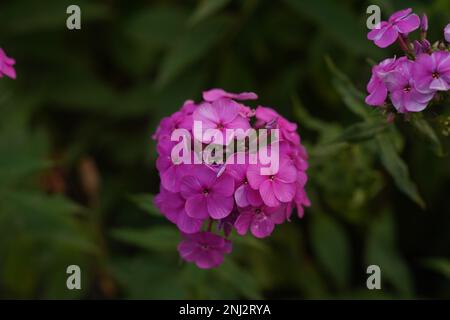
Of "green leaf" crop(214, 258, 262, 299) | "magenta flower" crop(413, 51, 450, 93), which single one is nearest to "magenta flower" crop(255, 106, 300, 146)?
"magenta flower" crop(413, 51, 450, 93)

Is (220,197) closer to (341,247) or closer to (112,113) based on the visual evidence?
(341,247)

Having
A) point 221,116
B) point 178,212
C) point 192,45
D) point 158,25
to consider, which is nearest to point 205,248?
point 178,212

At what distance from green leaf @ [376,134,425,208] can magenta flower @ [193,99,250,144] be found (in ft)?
1.94

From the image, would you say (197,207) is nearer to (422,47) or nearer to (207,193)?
(207,193)

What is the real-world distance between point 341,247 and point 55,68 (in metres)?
2.02

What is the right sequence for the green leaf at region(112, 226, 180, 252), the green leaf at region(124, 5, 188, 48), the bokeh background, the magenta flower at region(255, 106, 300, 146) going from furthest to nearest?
1. the green leaf at region(124, 5, 188, 48)
2. the bokeh background
3. the green leaf at region(112, 226, 180, 252)
4. the magenta flower at region(255, 106, 300, 146)

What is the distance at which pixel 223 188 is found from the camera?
2162 millimetres

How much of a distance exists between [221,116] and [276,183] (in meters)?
0.28

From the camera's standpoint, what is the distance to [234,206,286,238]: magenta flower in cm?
221

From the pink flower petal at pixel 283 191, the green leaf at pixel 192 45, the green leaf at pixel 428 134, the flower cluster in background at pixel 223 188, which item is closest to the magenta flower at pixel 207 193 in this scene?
the flower cluster in background at pixel 223 188

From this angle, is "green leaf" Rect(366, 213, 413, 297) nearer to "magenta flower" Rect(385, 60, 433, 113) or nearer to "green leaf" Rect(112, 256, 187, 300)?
"green leaf" Rect(112, 256, 187, 300)
